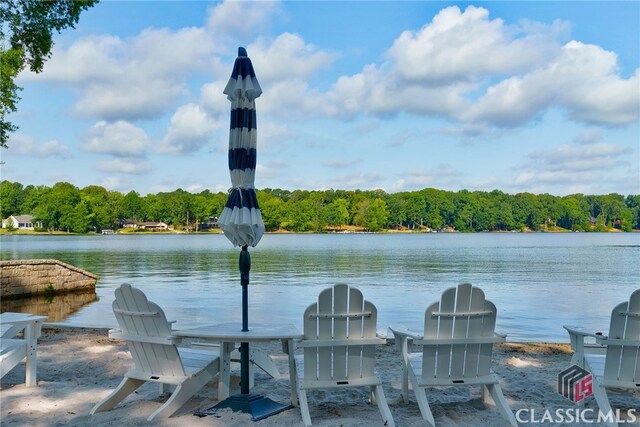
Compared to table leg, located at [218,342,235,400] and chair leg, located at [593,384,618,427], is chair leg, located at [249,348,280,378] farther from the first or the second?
chair leg, located at [593,384,618,427]

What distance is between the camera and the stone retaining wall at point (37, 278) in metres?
14.6

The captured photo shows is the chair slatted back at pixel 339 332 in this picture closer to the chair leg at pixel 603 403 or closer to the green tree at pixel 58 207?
the chair leg at pixel 603 403

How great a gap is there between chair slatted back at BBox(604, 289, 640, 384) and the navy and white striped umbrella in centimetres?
268

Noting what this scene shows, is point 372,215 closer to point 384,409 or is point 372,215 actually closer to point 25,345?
point 25,345

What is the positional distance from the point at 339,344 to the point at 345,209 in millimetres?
116324

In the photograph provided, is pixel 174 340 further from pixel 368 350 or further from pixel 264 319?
pixel 264 319

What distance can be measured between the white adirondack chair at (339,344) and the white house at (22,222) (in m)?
120

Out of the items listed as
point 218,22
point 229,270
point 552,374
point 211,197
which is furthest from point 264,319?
point 211,197

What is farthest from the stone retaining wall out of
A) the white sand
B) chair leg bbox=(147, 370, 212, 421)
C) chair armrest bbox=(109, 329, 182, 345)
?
chair leg bbox=(147, 370, 212, 421)

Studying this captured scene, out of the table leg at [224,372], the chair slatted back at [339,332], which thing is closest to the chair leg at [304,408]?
the chair slatted back at [339,332]

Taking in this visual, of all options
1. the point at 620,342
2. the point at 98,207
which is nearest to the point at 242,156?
the point at 620,342

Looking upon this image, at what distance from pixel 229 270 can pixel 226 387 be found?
22292 mm

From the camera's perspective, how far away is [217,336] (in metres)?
4.15

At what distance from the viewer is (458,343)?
4.17 m
